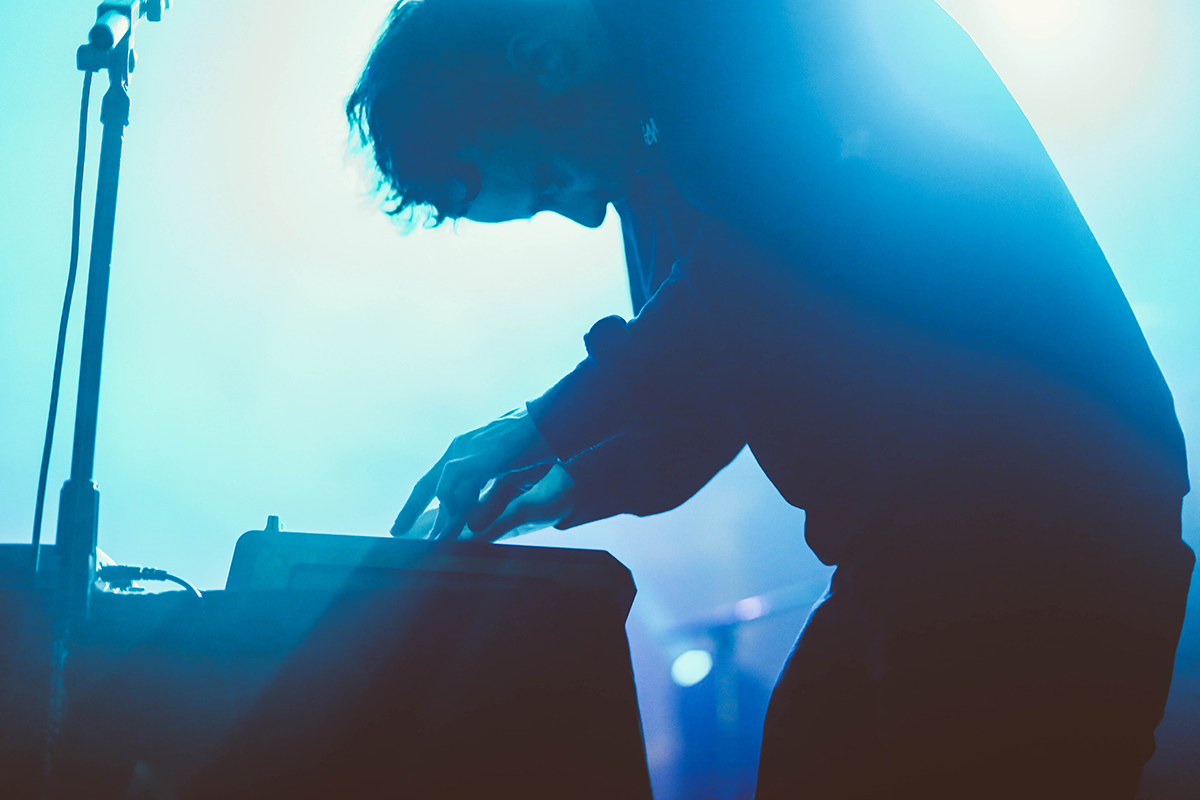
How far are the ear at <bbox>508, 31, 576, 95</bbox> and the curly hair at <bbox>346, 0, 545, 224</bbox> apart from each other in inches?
0.6

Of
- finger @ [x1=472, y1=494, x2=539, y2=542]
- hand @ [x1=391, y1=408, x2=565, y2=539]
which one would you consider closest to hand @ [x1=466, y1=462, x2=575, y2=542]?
finger @ [x1=472, y1=494, x2=539, y2=542]

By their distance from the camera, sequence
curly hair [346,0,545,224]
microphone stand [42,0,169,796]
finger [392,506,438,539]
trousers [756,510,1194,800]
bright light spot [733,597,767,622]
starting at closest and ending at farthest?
microphone stand [42,0,169,796] → trousers [756,510,1194,800] → finger [392,506,438,539] → curly hair [346,0,545,224] → bright light spot [733,597,767,622]

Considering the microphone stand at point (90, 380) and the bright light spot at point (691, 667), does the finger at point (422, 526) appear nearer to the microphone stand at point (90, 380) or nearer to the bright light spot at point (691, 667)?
the microphone stand at point (90, 380)

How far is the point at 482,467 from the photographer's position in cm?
75

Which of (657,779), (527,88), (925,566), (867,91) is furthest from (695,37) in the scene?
(657,779)

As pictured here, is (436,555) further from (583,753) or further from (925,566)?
(925,566)

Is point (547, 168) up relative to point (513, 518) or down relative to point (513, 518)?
up

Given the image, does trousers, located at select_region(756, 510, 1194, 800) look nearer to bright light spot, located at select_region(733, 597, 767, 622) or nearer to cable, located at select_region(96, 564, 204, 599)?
cable, located at select_region(96, 564, 204, 599)

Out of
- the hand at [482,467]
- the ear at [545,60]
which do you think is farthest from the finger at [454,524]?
the ear at [545,60]

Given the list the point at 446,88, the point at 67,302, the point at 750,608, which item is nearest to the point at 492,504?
the point at 67,302

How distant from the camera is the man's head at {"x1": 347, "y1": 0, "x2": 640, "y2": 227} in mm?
947

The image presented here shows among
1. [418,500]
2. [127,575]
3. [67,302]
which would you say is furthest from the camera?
[418,500]

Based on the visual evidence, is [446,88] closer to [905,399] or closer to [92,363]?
[92,363]

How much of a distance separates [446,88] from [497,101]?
0.07 m
